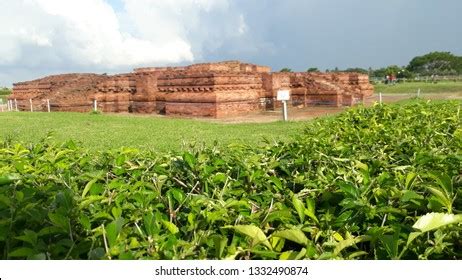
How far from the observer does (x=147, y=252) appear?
1.11 metres

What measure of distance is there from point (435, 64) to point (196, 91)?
242ft

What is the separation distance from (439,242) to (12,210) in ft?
4.19

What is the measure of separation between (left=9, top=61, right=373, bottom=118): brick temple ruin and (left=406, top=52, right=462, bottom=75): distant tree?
2192 inches

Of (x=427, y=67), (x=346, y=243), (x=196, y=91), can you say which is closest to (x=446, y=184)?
(x=346, y=243)

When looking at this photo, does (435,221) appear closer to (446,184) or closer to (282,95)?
(446,184)

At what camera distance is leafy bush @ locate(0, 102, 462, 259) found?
3.60 ft

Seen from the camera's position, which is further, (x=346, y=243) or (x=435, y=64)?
(x=435, y=64)

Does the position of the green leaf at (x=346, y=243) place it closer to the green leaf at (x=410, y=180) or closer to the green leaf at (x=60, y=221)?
the green leaf at (x=410, y=180)

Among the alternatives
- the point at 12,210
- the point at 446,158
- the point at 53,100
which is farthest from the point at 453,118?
the point at 53,100

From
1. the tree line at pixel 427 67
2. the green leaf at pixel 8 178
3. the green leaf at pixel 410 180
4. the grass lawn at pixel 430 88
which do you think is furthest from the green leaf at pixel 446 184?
the tree line at pixel 427 67

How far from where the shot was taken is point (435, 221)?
3.51ft

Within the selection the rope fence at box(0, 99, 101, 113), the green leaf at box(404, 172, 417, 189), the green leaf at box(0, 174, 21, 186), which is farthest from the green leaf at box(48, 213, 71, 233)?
the rope fence at box(0, 99, 101, 113)

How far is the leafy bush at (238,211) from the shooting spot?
3.60 feet

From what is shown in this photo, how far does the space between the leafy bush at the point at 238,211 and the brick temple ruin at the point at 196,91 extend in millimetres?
15218
